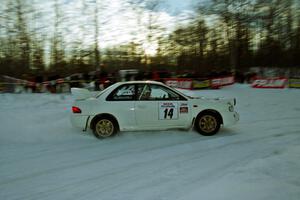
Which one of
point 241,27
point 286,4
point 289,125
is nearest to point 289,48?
point 286,4

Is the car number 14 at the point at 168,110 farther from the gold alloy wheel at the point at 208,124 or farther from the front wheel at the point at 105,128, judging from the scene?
the front wheel at the point at 105,128

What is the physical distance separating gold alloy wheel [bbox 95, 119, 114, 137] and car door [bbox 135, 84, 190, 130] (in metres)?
0.71

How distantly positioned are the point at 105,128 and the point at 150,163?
6.92 ft

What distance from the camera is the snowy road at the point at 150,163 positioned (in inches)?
148

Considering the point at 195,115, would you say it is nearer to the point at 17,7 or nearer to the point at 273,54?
the point at 17,7

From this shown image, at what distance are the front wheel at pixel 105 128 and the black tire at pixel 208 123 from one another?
2192 millimetres

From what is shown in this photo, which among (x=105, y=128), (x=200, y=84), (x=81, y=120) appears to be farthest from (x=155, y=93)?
(x=200, y=84)

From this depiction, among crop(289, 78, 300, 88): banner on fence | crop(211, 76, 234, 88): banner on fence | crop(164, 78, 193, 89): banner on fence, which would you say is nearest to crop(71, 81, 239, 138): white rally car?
crop(164, 78, 193, 89): banner on fence

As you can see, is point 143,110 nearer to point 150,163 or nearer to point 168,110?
point 168,110

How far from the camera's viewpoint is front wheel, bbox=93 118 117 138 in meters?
6.53

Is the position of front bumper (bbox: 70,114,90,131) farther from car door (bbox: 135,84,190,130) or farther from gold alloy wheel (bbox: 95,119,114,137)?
car door (bbox: 135,84,190,130)

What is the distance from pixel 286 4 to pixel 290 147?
37.1m

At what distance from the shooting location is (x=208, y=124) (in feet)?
22.4

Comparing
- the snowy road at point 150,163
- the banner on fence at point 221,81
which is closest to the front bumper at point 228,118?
the snowy road at point 150,163
